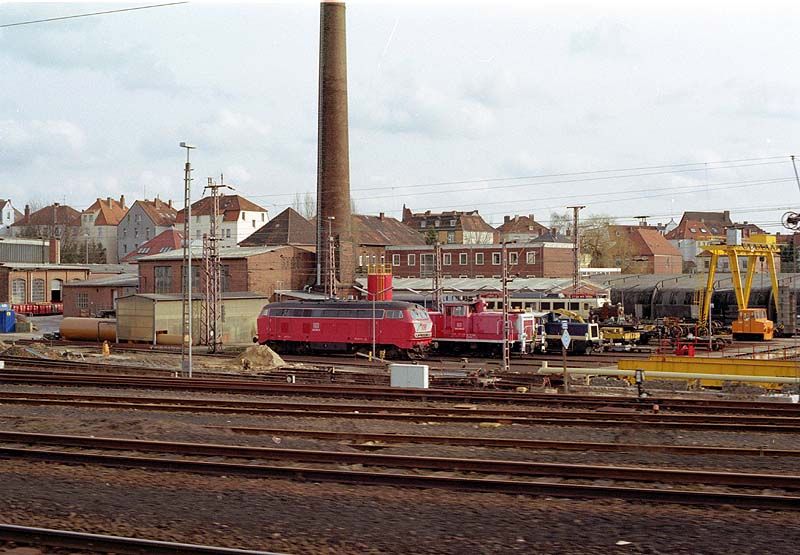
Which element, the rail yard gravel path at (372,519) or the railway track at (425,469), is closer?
the rail yard gravel path at (372,519)

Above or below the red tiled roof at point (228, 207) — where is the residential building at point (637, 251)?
below

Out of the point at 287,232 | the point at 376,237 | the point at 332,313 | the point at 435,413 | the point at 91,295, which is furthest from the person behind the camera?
the point at 376,237

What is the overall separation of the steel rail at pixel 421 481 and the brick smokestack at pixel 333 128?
155ft

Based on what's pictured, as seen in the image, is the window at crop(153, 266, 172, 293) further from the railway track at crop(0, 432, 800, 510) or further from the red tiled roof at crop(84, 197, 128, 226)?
the red tiled roof at crop(84, 197, 128, 226)

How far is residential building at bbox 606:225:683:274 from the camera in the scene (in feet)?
368

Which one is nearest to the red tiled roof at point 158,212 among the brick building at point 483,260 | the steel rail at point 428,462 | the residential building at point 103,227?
the residential building at point 103,227

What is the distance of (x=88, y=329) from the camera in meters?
52.9

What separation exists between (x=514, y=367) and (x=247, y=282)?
29.4 m

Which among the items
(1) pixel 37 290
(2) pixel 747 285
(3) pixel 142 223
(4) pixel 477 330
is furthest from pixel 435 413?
(3) pixel 142 223

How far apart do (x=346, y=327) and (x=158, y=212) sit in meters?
85.8

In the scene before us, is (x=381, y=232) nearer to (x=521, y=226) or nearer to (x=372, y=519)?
(x=521, y=226)

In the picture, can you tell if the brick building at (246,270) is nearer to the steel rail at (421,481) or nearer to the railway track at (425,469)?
the railway track at (425,469)

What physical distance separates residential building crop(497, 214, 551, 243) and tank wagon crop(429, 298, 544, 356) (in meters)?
89.1

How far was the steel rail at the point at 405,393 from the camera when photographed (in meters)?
20.0
